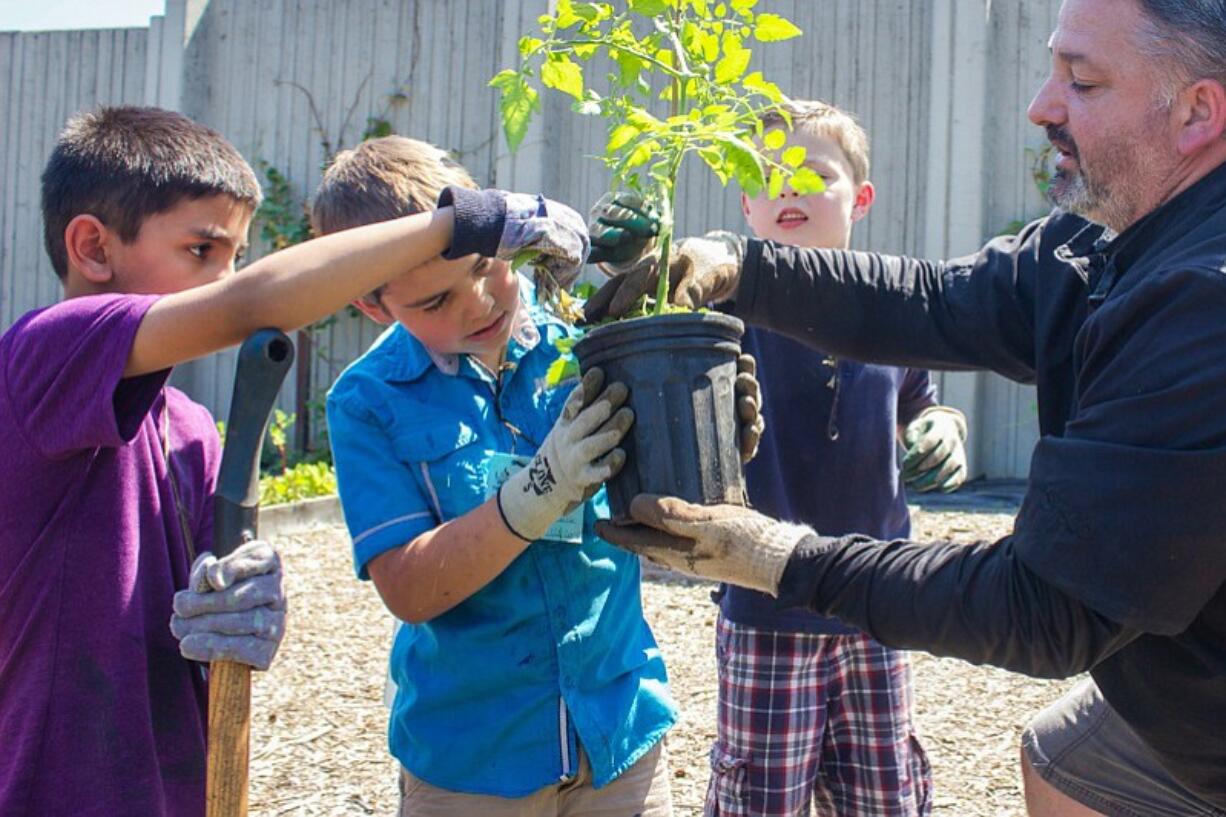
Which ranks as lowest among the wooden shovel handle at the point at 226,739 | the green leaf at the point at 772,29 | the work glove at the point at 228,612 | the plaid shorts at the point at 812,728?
the plaid shorts at the point at 812,728

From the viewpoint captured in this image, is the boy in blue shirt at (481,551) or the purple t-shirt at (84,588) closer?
the purple t-shirt at (84,588)

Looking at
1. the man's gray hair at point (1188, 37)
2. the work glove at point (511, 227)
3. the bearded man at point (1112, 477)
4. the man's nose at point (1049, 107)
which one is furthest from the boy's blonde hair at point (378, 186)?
the man's gray hair at point (1188, 37)

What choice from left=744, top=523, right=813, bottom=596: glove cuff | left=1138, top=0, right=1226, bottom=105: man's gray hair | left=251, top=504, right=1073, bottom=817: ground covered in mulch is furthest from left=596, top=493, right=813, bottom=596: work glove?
left=251, top=504, right=1073, bottom=817: ground covered in mulch

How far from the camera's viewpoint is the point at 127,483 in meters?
2.03

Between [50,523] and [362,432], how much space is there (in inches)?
21.3

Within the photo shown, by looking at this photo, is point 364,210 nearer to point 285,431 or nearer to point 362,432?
point 362,432

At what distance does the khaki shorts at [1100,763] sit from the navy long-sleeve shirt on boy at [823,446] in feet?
2.00

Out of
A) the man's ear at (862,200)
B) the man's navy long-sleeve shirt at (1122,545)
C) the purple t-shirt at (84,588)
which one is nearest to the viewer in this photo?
the man's navy long-sleeve shirt at (1122,545)

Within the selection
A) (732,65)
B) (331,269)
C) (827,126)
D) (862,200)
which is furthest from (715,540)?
(862,200)

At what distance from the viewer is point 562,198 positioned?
950 centimetres

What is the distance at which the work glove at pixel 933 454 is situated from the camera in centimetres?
309

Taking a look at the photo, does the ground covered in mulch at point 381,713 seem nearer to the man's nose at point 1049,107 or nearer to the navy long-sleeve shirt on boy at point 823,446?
the navy long-sleeve shirt on boy at point 823,446

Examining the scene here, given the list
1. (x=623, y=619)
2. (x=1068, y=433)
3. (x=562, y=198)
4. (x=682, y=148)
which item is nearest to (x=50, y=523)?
(x=623, y=619)

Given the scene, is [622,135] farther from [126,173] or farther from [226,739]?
[226,739]
